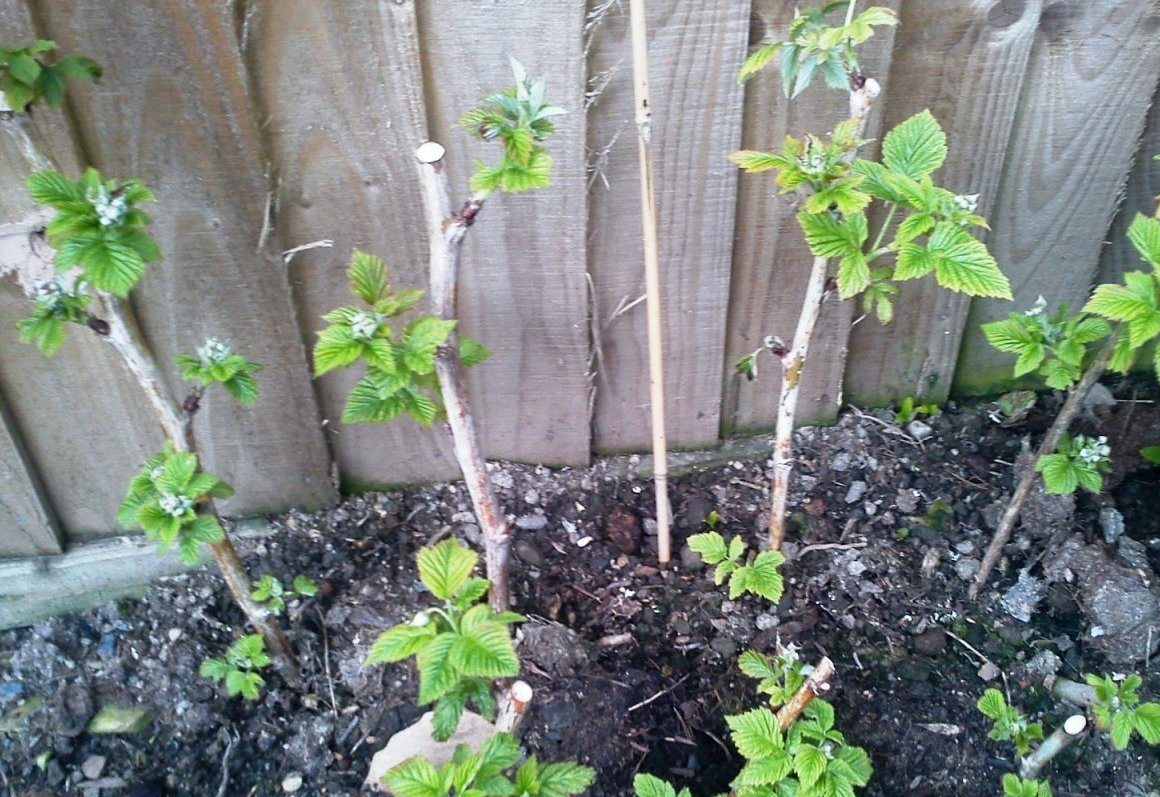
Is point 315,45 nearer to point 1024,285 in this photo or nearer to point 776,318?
point 776,318

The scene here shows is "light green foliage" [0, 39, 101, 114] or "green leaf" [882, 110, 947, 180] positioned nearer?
"light green foliage" [0, 39, 101, 114]

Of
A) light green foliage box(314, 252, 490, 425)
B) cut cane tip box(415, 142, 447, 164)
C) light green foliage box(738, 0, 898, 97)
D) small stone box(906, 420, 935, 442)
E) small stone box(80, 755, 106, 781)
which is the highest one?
light green foliage box(738, 0, 898, 97)

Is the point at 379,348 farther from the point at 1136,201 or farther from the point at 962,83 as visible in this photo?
the point at 1136,201

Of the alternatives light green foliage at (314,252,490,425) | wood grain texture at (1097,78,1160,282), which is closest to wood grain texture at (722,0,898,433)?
wood grain texture at (1097,78,1160,282)

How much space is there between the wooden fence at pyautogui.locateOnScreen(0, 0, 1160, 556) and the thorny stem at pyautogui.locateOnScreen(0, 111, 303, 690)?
0.22 metres

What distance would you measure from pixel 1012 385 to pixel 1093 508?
1.26ft

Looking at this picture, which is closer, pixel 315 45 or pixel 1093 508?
pixel 315 45

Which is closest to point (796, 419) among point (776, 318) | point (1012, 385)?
point (776, 318)

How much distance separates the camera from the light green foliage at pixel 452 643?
1366 mm

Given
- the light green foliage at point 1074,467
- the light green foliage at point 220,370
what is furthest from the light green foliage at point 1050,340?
the light green foliage at point 220,370

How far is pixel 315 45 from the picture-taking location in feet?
5.58

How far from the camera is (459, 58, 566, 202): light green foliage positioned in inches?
55.5

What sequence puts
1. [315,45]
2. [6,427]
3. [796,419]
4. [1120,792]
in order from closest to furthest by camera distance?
[315,45] → [1120,792] → [6,427] → [796,419]

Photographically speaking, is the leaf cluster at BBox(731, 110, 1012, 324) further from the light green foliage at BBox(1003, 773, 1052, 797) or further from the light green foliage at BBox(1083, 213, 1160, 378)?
the light green foliage at BBox(1003, 773, 1052, 797)
